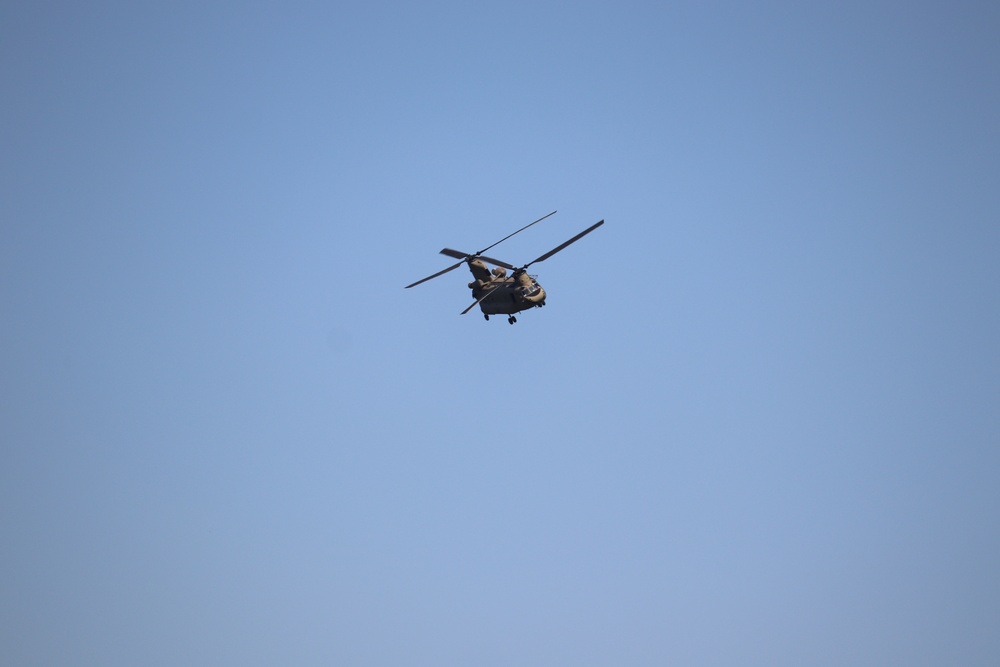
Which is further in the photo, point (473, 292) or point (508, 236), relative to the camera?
point (473, 292)

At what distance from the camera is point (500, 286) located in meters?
78.6

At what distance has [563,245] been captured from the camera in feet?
245

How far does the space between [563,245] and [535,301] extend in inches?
215

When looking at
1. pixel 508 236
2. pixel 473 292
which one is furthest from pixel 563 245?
pixel 473 292

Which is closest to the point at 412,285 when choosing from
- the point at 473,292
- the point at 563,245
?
the point at 473,292

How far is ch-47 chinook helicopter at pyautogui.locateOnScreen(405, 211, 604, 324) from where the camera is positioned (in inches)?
3061

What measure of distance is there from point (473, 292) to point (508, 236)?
7017 mm

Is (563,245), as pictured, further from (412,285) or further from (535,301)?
(412,285)

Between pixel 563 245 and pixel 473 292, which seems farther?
pixel 473 292

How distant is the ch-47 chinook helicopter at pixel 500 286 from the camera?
7775 centimetres

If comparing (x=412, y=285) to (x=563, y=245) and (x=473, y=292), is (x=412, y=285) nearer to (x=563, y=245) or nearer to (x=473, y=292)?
(x=473, y=292)

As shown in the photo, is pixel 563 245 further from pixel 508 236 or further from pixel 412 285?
pixel 412 285

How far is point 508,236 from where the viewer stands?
75375 mm

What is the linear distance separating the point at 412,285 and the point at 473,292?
5368 millimetres
